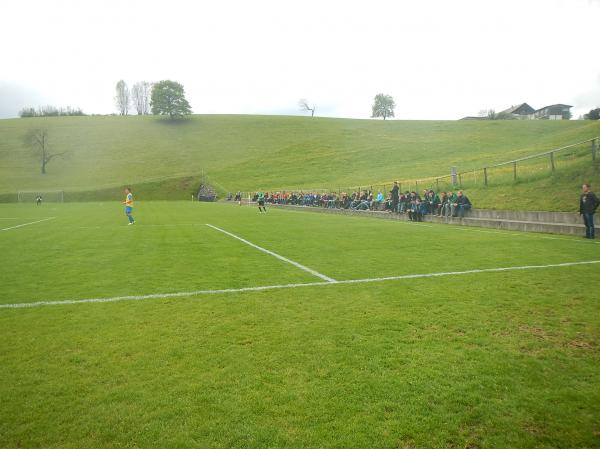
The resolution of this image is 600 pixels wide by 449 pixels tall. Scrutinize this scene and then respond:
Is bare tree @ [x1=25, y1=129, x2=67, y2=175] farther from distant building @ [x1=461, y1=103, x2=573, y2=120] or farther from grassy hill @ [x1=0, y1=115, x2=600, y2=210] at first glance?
distant building @ [x1=461, y1=103, x2=573, y2=120]

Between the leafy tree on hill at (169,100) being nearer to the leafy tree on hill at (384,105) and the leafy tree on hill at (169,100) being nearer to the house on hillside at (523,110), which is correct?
the leafy tree on hill at (384,105)

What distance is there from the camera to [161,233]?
17.9 m

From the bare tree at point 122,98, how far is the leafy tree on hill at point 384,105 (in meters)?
75.8

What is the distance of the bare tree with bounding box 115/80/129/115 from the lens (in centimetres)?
13700

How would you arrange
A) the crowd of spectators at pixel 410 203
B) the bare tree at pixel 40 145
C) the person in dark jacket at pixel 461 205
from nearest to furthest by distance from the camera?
1. the person in dark jacket at pixel 461 205
2. the crowd of spectators at pixel 410 203
3. the bare tree at pixel 40 145

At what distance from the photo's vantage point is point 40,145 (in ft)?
273

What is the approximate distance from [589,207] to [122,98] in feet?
473

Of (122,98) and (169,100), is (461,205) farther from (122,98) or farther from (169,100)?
(122,98)

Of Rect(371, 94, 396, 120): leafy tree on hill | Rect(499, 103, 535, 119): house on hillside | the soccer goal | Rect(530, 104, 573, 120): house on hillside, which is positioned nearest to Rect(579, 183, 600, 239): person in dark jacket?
the soccer goal

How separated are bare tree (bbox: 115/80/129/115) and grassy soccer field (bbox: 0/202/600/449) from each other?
142293 millimetres

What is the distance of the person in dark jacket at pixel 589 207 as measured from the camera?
14.5 metres

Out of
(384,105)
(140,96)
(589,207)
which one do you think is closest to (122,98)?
(140,96)

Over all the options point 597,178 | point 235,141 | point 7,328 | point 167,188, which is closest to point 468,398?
point 7,328

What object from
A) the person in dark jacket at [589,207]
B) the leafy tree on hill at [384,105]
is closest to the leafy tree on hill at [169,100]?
the leafy tree on hill at [384,105]
